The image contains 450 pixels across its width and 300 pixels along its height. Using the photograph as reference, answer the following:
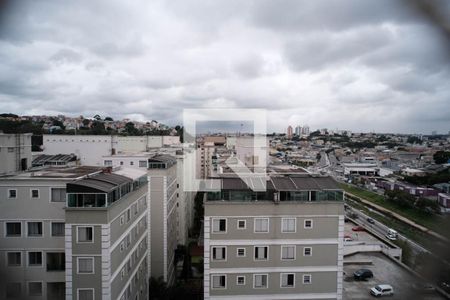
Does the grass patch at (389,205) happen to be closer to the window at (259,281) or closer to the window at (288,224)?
the window at (288,224)

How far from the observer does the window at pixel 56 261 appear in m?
6.36

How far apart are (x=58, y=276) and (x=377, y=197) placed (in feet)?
Result: 96.0

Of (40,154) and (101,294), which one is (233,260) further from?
(40,154)

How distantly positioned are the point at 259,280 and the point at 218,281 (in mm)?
779

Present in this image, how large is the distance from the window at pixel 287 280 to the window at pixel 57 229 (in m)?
4.29

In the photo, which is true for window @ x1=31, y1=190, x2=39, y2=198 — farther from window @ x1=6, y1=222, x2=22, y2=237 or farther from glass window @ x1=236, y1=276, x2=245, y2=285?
glass window @ x1=236, y1=276, x2=245, y2=285

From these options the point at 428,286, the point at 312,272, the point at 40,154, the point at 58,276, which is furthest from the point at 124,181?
the point at 40,154

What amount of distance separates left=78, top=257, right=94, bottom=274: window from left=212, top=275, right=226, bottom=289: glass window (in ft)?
7.30

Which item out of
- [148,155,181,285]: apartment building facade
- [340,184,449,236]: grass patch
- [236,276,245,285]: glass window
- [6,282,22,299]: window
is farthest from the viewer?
[340,184,449,236]: grass patch

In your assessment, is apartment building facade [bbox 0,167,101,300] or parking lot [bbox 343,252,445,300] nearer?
apartment building facade [bbox 0,167,101,300]

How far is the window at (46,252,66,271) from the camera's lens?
6.36 meters

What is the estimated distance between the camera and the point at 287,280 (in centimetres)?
638

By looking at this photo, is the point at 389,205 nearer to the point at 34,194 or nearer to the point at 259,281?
the point at 259,281

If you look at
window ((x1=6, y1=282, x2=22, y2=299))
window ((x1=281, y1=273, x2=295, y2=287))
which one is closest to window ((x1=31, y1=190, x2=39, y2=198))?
window ((x1=281, y1=273, x2=295, y2=287))
